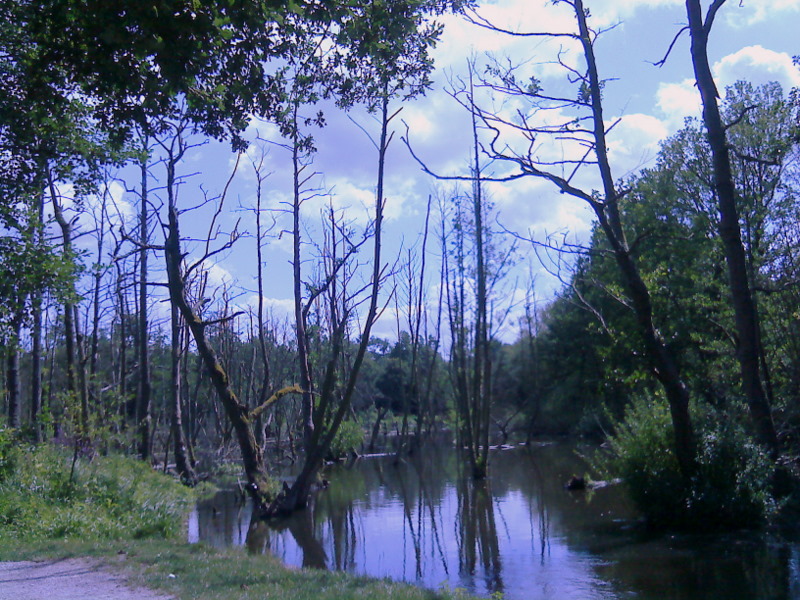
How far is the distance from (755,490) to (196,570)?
9737 millimetres

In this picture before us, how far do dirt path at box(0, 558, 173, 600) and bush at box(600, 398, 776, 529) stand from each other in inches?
396

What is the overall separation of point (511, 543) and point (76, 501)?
9105 millimetres

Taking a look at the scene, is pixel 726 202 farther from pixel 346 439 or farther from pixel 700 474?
pixel 346 439

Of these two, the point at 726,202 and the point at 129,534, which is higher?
the point at 726,202

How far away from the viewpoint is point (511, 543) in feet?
53.1

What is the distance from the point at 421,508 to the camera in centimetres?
2281

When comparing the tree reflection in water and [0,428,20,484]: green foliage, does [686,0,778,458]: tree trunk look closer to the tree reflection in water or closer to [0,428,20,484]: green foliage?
the tree reflection in water

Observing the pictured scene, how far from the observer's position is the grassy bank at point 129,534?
329 inches

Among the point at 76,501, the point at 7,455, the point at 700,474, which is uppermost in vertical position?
the point at 7,455

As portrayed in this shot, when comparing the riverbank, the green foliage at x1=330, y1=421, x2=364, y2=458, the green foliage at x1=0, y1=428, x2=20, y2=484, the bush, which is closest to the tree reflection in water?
the bush

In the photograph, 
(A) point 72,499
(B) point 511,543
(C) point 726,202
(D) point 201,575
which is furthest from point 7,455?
(C) point 726,202

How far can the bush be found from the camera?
13430 mm

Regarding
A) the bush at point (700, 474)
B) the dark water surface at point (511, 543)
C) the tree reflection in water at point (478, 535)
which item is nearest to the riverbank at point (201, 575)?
the dark water surface at point (511, 543)

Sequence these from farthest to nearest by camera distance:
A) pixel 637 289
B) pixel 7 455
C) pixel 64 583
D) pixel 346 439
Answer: pixel 346 439 → pixel 7 455 → pixel 637 289 → pixel 64 583
